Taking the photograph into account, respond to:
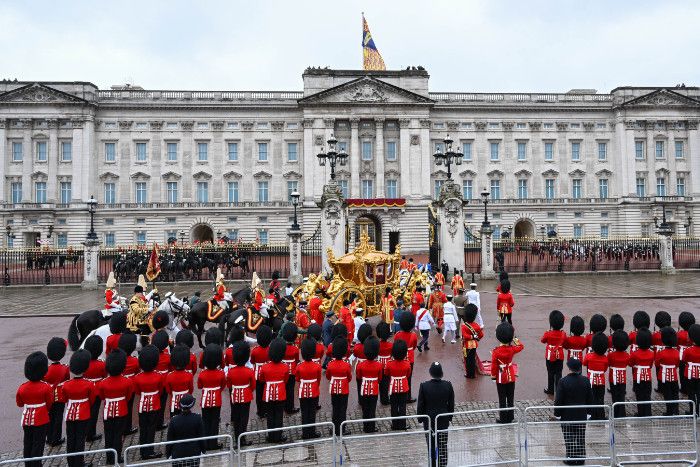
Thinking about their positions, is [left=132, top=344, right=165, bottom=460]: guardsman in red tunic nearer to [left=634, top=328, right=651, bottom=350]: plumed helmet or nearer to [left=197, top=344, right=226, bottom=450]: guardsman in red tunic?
[left=197, top=344, right=226, bottom=450]: guardsman in red tunic

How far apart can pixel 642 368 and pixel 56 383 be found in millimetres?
9000

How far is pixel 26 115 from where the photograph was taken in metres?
45.8

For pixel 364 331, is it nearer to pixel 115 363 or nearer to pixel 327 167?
pixel 115 363

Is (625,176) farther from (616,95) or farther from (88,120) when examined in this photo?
(88,120)

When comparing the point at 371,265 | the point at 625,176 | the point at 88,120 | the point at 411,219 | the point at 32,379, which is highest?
the point at 88,120

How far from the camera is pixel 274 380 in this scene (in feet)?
22.2

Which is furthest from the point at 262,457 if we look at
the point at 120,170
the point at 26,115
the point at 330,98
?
the point at 26,115

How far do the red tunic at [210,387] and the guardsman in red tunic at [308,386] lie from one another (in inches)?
46.2

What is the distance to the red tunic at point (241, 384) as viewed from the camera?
6707 mm

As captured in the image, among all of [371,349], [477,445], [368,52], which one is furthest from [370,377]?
[368,52]

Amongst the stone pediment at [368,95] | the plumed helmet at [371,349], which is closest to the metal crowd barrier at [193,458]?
the plumed helmet at [371,349]

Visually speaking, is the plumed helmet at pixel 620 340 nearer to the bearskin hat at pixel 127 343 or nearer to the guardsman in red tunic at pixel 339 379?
the guardsman in red tunic at pixel 339 379

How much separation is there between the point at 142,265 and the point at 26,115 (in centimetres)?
3064

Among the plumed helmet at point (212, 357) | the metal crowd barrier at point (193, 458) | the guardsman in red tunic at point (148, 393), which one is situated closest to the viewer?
the metal crowd barrier at point (193, 458)
